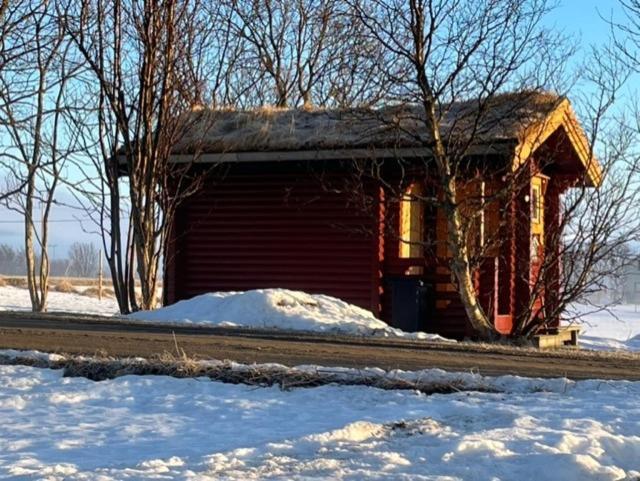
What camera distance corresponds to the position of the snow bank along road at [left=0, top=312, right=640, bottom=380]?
953 cm

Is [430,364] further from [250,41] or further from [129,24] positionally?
[250,41]

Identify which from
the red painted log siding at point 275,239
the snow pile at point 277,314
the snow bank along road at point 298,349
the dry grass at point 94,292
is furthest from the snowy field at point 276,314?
the dry grass at point 94,292

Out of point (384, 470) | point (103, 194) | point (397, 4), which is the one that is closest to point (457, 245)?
point (397, 4)

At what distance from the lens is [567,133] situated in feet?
60.2

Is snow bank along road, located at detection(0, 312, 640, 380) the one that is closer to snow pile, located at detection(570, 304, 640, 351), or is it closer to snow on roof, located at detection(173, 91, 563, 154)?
snow on roof, located at detection(173, 91, 563, 154)

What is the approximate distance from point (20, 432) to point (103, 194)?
19458mm

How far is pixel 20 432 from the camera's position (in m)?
6.51

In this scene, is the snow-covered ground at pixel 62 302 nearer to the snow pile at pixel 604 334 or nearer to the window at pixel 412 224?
the snow pile at pixel 604 334

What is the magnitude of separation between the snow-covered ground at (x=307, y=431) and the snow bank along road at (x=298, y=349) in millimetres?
1369

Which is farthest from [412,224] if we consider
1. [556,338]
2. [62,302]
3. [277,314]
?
[62,302]

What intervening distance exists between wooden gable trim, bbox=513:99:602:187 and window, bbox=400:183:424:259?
109 inches

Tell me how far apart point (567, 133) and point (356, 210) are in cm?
434

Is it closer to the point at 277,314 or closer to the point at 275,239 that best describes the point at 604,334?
the point at 275,239

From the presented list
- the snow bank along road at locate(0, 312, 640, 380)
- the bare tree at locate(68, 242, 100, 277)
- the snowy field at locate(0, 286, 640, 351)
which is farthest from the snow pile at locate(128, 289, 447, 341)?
the bare tree at locate(68, 242, 100, 277)
